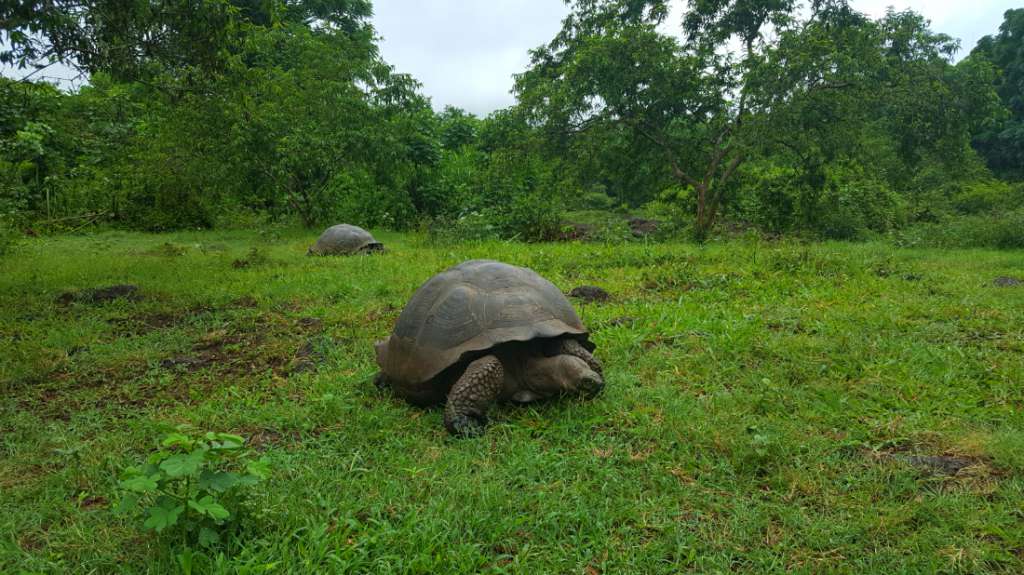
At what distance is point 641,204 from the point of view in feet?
54.0

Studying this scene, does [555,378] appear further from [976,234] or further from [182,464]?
[976,234]

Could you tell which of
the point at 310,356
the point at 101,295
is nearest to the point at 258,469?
the point at 310,356

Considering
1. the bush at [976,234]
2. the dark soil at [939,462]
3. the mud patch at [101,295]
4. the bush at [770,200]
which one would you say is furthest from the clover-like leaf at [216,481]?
the bush at [976,234]

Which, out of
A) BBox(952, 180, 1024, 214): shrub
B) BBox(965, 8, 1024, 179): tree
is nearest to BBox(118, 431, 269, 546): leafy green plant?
BBox(952, 180, 1024, 214): shrub

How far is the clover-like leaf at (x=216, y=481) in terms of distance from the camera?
74.6 inches

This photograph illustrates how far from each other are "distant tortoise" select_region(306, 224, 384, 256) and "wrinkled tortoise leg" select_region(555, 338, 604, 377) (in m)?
6.58

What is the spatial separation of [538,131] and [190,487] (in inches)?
393

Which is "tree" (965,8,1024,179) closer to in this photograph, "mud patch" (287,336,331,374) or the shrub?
the shrub

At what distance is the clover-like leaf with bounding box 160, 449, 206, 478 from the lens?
1.78 m

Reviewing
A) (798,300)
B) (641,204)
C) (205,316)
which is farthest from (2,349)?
(641,204)

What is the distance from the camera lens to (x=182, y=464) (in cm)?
181

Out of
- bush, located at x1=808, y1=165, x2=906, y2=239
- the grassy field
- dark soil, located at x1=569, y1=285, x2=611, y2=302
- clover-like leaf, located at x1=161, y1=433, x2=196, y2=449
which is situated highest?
bush, located at x1=808, y1=165, x2=906, y2=239

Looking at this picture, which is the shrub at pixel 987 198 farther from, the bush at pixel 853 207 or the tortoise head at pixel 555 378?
the tortoise head at pixel 555 378

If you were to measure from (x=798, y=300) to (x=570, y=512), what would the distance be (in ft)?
13.2
